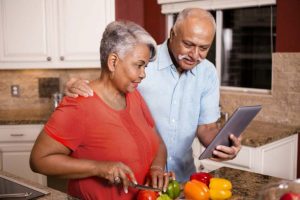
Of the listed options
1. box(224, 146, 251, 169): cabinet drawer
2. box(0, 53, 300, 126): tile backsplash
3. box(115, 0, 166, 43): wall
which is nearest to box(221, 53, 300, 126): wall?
box(0, 53, 300, 126): tile backsplash

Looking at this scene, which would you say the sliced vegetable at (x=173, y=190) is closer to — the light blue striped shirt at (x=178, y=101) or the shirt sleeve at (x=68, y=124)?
the shirt sleeve at (x=68, y=124)

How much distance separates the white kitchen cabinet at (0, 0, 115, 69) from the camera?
11.8 feet

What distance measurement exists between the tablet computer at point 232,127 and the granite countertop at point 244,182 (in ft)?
0.54

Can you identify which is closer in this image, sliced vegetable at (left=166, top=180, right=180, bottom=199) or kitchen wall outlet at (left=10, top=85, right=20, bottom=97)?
sliced vegetable at (left=166, top=180, right=180, bottom=199)

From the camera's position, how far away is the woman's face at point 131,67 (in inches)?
54.7

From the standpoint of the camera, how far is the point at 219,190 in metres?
1.45

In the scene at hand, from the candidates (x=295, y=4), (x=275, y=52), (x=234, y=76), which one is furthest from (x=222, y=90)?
(x=295, y=4)

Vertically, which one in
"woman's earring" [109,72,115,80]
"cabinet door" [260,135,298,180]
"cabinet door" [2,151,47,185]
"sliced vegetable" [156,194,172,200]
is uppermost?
"woman's earring" [109,72,115,80]

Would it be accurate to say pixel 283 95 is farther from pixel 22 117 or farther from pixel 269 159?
pixel 22 117

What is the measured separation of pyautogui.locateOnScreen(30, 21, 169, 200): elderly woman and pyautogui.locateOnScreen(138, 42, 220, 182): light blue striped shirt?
421mm

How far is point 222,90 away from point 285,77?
2.30 feet

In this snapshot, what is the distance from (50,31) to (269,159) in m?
2.18

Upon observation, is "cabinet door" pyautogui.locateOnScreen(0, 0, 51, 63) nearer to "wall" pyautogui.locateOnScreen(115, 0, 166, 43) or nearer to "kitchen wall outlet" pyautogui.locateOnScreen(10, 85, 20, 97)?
"kitchen wall outlet" pyautogui.locateOnScreen(10, 85, 20, 97)

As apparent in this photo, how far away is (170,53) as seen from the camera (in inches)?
77.2
